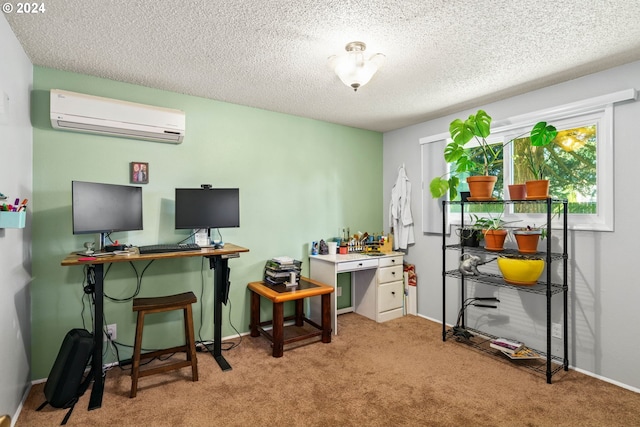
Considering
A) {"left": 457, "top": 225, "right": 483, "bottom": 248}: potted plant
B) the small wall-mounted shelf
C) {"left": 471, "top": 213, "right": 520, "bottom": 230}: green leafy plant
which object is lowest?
{"left": 457, "top": 225, "right": 483, "bottom": 248}: potted plant

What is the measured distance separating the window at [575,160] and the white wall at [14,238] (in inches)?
149

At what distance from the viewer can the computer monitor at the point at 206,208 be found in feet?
9.10

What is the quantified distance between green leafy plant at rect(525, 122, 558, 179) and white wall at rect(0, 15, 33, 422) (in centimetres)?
354

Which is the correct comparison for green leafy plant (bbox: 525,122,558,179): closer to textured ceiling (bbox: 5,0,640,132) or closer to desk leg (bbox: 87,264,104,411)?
textured ceiling (bbox: 5,0,640,132)

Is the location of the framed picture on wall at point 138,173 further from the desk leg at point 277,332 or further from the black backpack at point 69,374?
the desk leg at point 277,332

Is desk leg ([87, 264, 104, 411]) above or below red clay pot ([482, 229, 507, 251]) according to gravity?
below

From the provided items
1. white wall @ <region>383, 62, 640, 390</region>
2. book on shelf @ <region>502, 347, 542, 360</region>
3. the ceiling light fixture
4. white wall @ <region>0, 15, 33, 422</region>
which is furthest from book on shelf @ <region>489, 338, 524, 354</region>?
white wall @ <region>0, 15, 33, 422</region>

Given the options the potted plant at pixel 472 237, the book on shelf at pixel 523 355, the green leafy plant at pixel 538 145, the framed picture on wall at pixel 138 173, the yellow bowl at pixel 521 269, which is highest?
the green leafy plant at pixel 538 145

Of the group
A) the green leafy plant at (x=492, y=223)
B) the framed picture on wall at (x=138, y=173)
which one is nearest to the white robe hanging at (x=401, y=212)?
the green leafy plant at (x=492, y=223)

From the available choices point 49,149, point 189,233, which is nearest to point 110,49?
point 49,149

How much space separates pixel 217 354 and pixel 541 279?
289 centimetres

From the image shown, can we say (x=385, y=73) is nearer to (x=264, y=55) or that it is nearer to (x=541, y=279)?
(x=264, y=55)

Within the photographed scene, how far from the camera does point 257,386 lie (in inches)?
94.0

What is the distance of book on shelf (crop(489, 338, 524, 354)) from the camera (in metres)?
2.79
